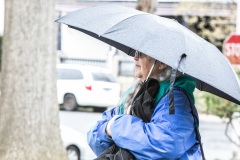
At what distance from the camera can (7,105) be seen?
26.5 ft

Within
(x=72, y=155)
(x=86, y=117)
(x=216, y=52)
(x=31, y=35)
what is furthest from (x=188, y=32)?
(x=86, y=117)

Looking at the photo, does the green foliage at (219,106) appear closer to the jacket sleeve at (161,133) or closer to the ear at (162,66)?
the ear at (162,66)

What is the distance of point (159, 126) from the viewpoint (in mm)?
2773

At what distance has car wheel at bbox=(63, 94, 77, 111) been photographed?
21.7 meters

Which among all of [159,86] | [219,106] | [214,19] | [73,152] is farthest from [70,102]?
[159,86]

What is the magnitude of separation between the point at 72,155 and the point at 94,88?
10364 mm

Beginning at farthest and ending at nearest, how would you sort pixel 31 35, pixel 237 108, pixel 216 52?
pixel 237 108, pixel 31 35, pixel 216 52

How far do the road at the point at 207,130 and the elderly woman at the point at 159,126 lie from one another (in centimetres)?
960

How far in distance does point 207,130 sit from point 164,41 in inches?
641

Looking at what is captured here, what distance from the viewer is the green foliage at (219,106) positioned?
8.88 meters

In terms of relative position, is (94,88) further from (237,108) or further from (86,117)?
(237,108)

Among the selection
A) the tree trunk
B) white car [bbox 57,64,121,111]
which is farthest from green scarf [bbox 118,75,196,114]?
white car [bbox 57,64,121,111]

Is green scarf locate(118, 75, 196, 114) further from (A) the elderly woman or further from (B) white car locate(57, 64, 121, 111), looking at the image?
(B) white car locate(57, 64, 121, 111)

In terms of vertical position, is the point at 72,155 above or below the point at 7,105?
below
